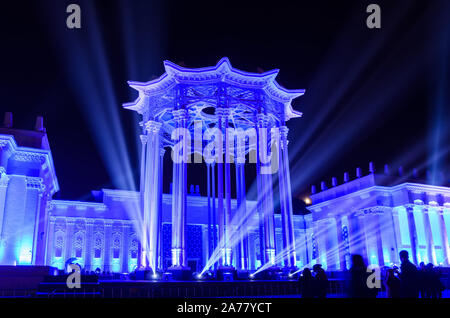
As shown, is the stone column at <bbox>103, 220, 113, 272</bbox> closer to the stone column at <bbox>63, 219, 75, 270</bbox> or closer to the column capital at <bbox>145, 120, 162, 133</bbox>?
the stone column at <bbox>63, 219, 75, 270</bbox>

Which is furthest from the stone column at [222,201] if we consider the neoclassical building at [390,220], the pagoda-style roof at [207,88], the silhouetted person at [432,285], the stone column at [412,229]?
the stone column at [412,229]

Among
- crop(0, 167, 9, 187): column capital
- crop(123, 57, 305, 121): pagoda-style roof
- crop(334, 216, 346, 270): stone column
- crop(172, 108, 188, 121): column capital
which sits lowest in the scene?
crop(334, 216, 346, 270): stone column

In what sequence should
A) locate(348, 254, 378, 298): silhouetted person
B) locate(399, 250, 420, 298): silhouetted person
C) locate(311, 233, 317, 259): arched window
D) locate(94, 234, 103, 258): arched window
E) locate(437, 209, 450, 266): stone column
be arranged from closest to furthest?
locate(348, 254, 378, 298): silhouetted person < locate(399, 250, 420, 298): silhouetted person < locate(94, 234, 103, 258): arched window < locate(437, 209, 450, 266): stone column < locate(311, 233, 317, 259): arched window

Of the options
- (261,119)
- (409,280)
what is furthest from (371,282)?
(261,119)

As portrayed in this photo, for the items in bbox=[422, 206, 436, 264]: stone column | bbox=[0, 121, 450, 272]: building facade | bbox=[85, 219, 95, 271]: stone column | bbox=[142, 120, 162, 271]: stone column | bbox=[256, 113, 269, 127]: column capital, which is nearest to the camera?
bbox=[142, 120, 162, 271]: stone column

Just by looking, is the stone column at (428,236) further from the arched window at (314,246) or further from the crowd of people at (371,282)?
the crowd of people at (371,282)

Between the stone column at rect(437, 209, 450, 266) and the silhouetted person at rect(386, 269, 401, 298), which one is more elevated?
the stone column at rect(437, 209, 450, 266)

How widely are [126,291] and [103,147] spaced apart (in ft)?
85.5

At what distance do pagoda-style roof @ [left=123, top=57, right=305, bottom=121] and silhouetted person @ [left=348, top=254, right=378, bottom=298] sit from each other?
20.8 m

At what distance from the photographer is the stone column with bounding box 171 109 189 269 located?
82.8 ft

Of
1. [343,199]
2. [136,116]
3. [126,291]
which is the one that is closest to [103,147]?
[136,116]

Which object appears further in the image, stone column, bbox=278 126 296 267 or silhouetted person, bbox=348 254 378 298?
stone column, bbox=278 126 296 267

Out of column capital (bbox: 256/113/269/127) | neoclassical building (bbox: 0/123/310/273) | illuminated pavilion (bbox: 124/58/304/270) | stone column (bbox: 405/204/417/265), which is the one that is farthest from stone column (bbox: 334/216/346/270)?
column capital (bbox: 256/113/269/127)
